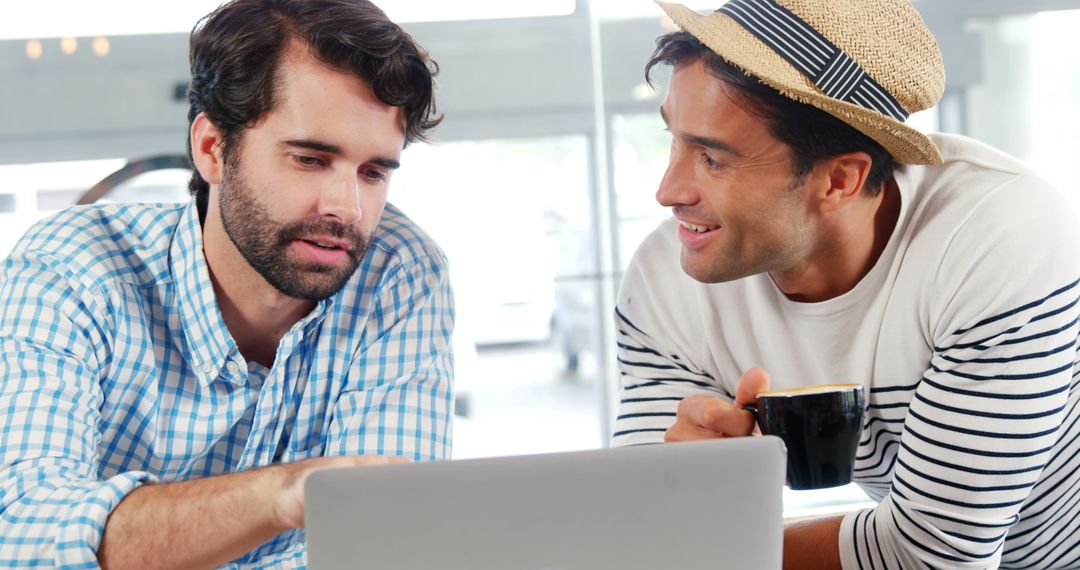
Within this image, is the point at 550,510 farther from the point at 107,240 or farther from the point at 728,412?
the point at 107,240

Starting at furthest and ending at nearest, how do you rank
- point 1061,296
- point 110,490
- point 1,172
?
point 1,172 → point 1061,296 → point 110,490

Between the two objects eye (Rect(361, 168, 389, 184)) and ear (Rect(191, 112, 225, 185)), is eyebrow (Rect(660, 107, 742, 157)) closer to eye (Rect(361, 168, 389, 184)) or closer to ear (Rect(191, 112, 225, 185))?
eye (Rect(361, 168, 389, 184))

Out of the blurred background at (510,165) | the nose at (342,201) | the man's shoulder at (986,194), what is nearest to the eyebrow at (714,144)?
the man's shoulder at (986,194)

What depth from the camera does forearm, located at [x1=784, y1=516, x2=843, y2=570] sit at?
129cm

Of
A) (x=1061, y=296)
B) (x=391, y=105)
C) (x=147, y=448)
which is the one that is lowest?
(x=147, y=448)

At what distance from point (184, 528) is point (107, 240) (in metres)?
0.57

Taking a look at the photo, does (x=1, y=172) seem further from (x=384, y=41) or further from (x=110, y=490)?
(x=110, y=490)

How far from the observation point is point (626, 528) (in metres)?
0.81

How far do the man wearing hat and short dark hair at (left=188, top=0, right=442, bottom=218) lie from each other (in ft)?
1.26

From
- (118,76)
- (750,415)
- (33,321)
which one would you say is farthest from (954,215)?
(118,76)

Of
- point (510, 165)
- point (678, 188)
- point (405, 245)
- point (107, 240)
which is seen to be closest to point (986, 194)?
point (678, 188)

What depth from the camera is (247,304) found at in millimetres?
1612

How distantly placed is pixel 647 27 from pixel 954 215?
2.65 meters

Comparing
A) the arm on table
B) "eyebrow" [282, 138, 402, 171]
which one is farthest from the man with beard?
the arm on table
